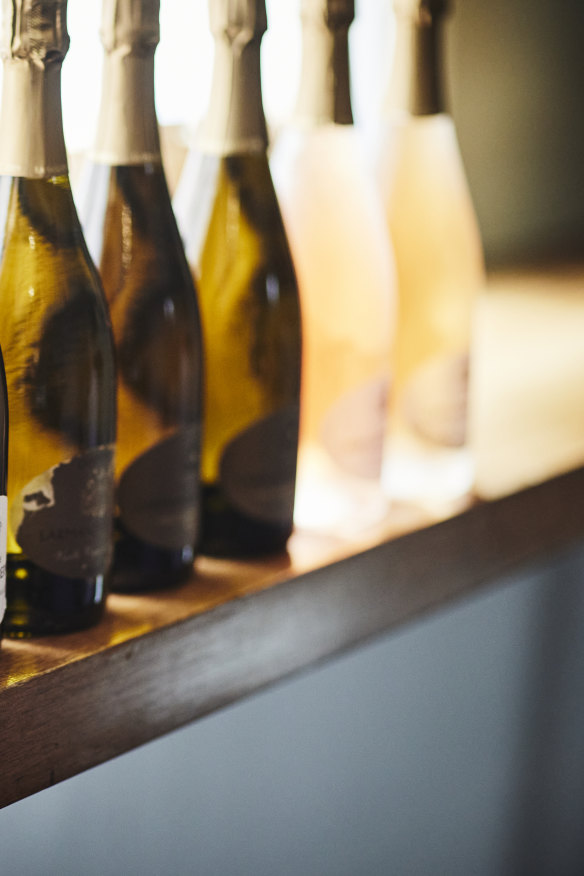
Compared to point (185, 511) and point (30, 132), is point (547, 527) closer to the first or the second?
point (185, 511)

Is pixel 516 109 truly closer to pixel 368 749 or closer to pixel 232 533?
pixel 368 749

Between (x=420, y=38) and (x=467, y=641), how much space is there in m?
0.63

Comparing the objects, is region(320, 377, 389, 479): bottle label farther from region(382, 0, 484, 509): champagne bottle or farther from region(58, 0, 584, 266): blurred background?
region(58, 0, 584, 266): blurred background

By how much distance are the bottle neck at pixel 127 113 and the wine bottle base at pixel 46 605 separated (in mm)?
184

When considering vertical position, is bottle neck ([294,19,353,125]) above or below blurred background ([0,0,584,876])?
above

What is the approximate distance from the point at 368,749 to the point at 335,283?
0.48m

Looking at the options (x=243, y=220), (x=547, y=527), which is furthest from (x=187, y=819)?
(x=243, y=220)

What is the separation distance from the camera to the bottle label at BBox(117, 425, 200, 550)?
0.46 m

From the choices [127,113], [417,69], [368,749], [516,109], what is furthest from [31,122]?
[516,109]

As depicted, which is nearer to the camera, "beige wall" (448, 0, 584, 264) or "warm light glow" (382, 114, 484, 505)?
"warm light glow" (382, 114, 484, 505)

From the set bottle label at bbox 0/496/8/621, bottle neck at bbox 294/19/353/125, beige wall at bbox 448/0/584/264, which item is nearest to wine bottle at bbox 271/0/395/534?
bottle neck at bbox 294/19/353/125

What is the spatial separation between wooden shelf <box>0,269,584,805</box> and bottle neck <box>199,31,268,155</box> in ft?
0.66

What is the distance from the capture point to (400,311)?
0.65 m

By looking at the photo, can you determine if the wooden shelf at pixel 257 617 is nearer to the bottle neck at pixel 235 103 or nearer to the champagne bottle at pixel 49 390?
the champagne bottle at pixel 49 390
